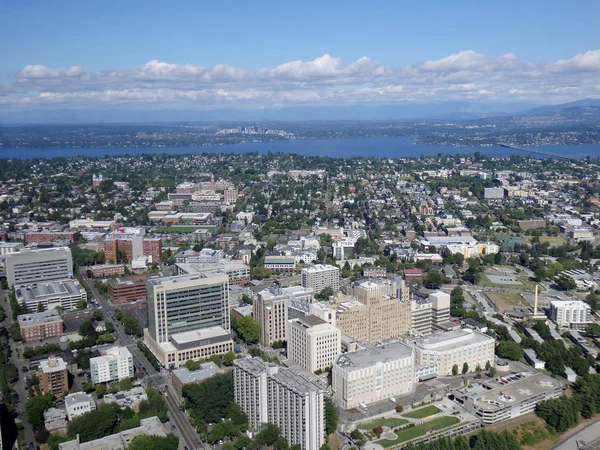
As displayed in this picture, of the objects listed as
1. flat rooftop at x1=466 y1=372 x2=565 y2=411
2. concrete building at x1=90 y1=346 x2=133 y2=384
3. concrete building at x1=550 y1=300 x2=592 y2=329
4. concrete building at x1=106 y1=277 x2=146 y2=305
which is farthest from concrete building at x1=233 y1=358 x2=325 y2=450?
concrete building at x1=550 y1=300 x2=592 y2=329

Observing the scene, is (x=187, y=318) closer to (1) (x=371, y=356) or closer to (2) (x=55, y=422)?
(2) (x=55, y=422)

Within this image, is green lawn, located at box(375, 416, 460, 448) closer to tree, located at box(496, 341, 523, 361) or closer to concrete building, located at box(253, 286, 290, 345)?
tree, located at box(496, 341, 523, 361)

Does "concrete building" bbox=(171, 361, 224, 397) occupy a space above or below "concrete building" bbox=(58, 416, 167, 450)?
above

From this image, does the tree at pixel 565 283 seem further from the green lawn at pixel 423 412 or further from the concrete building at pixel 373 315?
the green lawn at pixel 423 412

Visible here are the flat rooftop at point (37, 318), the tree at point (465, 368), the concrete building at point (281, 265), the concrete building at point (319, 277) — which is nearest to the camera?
the tree at point (465, 368)

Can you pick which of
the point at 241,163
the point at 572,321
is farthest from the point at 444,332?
the point at 241,163

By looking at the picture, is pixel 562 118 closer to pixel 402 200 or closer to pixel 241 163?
pixel 241 163

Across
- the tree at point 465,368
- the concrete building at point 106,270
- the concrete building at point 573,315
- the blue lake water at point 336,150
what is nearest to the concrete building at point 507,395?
the tree at point 465,368
